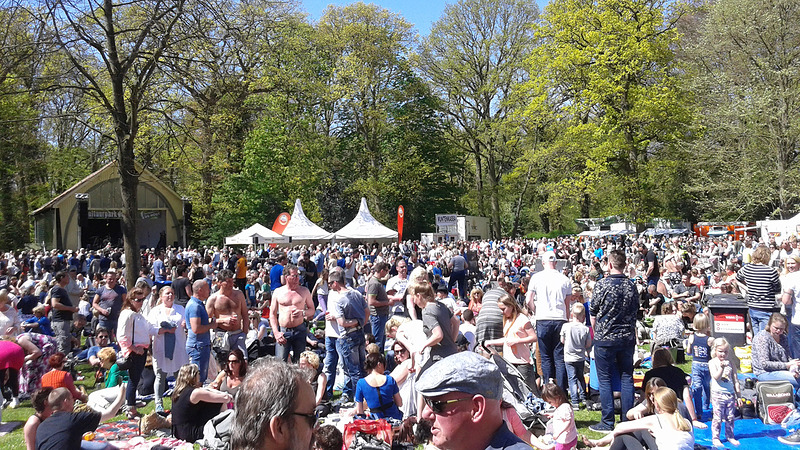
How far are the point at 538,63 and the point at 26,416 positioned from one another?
30061mm

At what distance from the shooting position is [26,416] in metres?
7.75

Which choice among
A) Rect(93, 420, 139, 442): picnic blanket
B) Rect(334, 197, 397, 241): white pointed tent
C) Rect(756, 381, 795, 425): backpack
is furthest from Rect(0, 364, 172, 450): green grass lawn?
Rect(334, 197, 397, 241): white pointed tent

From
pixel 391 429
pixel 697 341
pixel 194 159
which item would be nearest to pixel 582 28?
pixel 194 159

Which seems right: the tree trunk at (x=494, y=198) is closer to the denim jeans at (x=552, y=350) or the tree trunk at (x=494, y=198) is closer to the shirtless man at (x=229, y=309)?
the denim jeans at (x=552, y=350)

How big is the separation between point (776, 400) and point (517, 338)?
9.82ft

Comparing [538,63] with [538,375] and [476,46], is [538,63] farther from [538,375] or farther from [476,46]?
[538,375]

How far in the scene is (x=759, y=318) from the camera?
8477mm

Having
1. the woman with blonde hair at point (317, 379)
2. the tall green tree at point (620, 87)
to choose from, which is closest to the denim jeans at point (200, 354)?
the woman with blonde hair at point (317, 379)

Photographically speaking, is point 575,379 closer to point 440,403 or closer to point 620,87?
point 440,403

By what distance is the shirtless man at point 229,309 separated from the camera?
7.70m

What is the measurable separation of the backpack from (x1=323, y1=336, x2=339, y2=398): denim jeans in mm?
5005

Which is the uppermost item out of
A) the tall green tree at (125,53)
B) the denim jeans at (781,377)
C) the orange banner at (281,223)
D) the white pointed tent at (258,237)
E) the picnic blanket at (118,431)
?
the tall green tree at (125,53)

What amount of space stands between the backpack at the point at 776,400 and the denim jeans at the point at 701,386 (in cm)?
Answer: 59

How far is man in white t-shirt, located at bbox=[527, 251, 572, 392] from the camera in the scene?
299 inches
